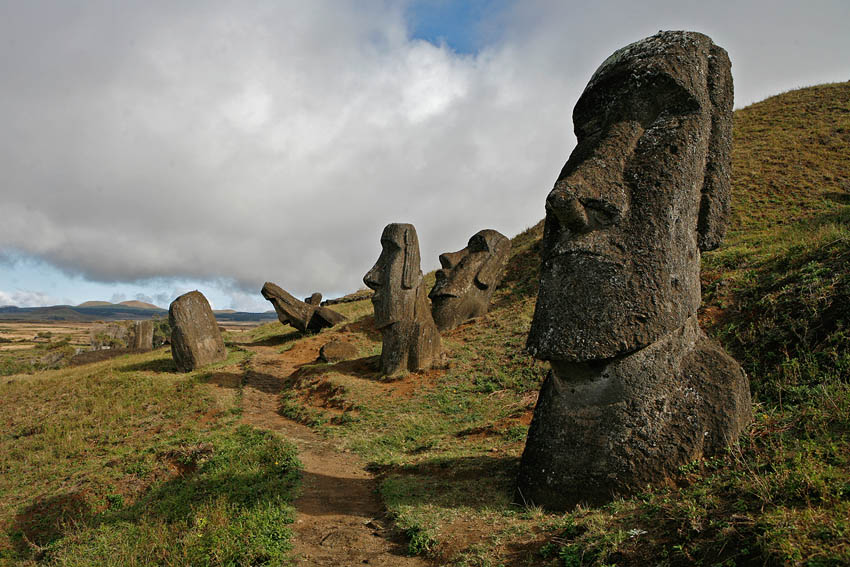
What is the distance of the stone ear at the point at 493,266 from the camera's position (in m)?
18.1

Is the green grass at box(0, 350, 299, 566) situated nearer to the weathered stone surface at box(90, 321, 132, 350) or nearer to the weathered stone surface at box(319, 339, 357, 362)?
the weathered stone surface at box(319, 339, 357, 362)

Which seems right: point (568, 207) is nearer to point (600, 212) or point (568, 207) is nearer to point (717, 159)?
point (600, 212)

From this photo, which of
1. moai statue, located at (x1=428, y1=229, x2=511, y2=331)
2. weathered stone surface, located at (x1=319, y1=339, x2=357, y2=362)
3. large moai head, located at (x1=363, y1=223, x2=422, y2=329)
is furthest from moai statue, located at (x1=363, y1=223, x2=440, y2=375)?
moai statue, located at (x1=428, y1=229, x2=511, y2=331)

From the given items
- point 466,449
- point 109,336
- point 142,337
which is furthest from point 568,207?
point 109,336

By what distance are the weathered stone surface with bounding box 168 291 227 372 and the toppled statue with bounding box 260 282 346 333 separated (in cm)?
418

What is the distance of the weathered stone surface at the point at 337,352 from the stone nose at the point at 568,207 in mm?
12373

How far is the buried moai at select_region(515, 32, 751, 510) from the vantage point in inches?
192

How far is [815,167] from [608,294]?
2122 cm

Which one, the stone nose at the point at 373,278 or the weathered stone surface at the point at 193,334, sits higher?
the stone nose at the point at 373,278

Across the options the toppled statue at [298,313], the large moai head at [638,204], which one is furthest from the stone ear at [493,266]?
the large moai head at [638,204]

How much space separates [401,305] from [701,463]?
9.82 metres

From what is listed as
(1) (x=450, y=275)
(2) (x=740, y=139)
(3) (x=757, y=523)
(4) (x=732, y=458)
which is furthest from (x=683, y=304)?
(2) (x=740, y=139)

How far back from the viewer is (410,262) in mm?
14367

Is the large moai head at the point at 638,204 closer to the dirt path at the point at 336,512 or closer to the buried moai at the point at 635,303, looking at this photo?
the buried moai at the point at 635,303
